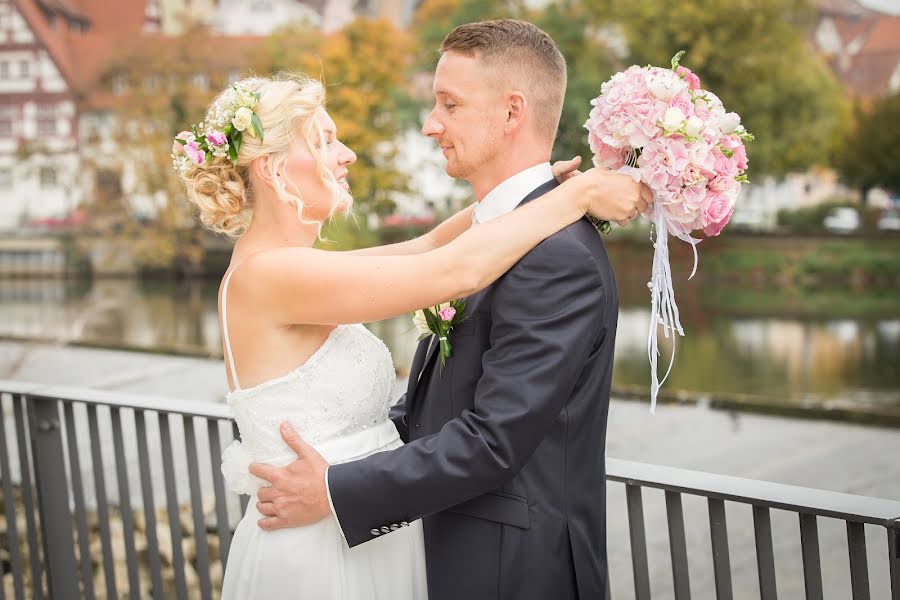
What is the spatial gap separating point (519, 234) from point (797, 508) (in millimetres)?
754

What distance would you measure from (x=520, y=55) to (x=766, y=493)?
3.45 ft

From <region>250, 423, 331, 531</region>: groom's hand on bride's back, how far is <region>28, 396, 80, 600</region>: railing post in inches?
52.8

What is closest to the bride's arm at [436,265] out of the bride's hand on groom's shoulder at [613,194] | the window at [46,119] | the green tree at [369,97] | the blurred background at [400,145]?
the bride's hand on groom's shoulder at [613,194]

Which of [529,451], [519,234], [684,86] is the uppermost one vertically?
[684,86]

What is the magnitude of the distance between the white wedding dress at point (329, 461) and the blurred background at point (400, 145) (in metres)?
18.9

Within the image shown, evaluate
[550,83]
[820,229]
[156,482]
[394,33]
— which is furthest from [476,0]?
[550,83]

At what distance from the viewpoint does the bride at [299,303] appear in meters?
2.00

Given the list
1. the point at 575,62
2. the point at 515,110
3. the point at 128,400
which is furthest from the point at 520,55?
the point at 575,62

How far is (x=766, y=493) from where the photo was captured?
193cm

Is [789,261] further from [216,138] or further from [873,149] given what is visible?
[216,138]

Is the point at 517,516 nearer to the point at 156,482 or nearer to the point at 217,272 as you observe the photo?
the point at 156,482

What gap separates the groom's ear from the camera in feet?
6.91

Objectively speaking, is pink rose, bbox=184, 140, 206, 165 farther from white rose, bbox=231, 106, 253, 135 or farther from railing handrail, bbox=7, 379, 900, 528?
railing handrail, bbox=7, 379, 900, 528

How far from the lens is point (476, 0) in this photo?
28.2m
